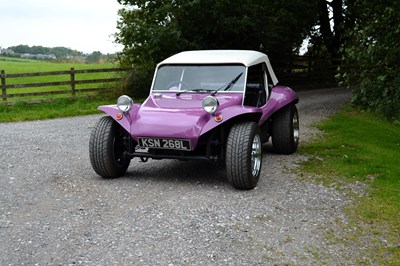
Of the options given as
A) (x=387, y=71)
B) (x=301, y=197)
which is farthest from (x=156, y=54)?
(x=301, y=197)

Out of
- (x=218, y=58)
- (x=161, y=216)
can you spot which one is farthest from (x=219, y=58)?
(x=161, y=216)

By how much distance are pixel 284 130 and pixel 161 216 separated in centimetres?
382

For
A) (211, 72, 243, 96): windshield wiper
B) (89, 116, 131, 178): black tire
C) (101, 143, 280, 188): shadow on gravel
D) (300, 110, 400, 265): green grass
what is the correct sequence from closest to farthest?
(300, 110, 400, 265): green grass < (89, 116, 131, 178): black tire < (101, 143, 280, 188): shadow on gravel < (211, 72, 243, 96): windshield wiper

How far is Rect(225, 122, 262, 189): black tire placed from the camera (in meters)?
6.47

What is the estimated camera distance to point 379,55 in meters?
12.0

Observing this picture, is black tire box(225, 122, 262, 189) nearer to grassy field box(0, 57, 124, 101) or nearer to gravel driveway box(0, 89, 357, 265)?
gravel driveway box(0, 89, 357, 265)

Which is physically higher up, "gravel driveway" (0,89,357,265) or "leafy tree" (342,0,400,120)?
"leafy tree" (342,0,400,120)

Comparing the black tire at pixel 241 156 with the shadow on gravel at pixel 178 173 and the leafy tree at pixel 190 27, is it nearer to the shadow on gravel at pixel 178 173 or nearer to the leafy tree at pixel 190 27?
the shadow on gravel at pixel 178 173

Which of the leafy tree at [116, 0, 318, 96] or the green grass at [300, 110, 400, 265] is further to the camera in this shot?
the leafy tree at [116, 0, 318, 96]

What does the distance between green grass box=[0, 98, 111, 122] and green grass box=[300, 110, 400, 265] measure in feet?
26.1

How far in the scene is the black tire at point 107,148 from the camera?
705 cm

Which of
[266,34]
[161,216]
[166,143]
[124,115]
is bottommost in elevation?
[161,216]

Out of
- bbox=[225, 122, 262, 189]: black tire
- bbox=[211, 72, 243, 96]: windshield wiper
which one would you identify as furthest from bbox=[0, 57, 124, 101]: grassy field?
bbox=[225, 122, 262, 189]: black tire

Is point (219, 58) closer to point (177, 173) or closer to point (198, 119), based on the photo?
point (198, 119)
